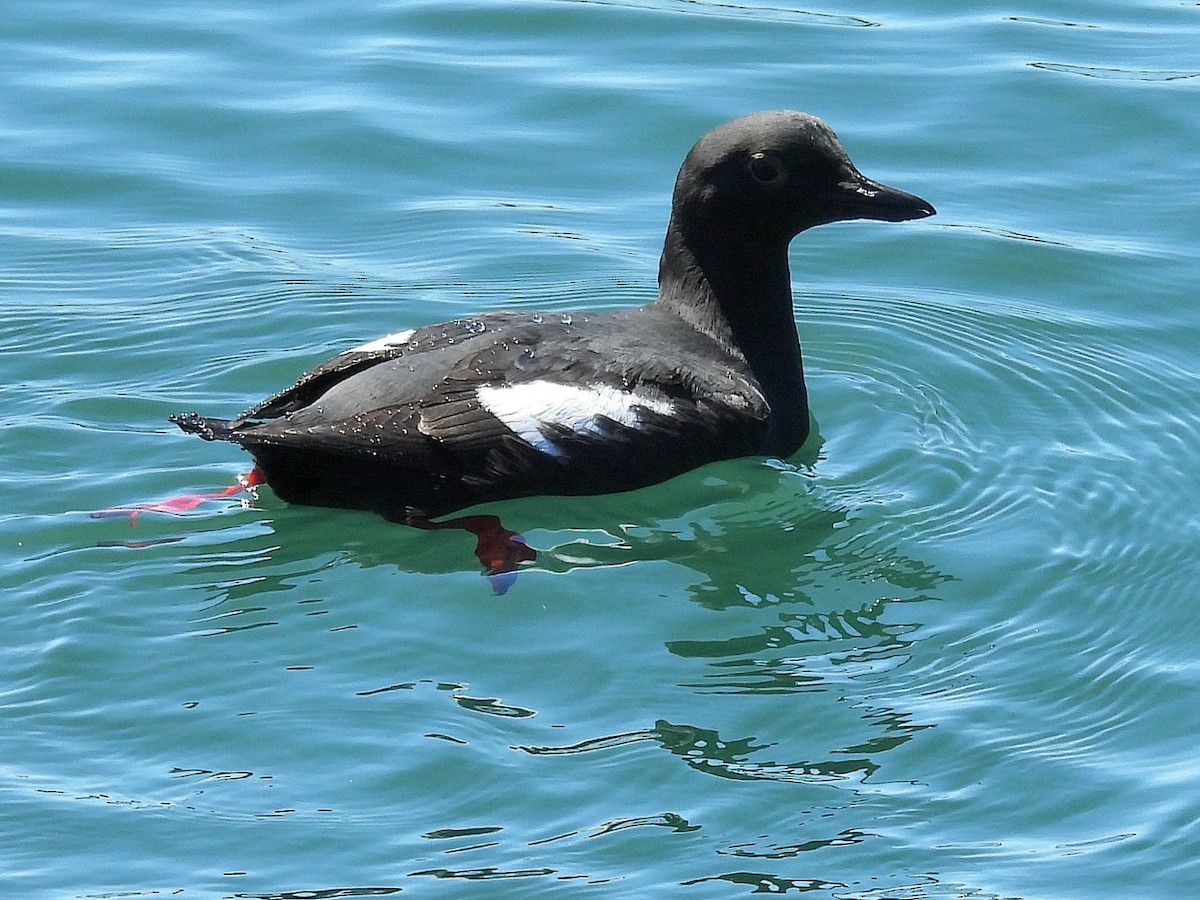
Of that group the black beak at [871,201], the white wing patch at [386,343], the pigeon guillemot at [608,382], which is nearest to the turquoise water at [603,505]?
the pigeon guillemot at [608,382]

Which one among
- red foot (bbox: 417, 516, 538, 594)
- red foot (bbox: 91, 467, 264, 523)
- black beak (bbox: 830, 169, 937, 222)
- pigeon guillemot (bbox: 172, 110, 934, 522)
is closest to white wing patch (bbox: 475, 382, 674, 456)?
pigeon guillemot (bbox: 172, 110, 934, 522)

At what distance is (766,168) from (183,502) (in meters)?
2.41

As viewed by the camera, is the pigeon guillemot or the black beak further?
the black beak

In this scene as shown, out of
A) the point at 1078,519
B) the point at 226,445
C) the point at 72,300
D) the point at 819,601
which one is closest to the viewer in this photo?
the point at 819,601

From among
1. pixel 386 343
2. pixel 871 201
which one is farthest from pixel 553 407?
pixel 871 201

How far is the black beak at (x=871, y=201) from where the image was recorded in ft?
23.7

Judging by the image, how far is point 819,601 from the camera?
20.9 ft

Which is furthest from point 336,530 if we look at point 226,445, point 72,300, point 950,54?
point 950,54

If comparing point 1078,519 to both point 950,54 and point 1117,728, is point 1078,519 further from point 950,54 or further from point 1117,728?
point 950,54

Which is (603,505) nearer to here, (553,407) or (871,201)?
(553,407)

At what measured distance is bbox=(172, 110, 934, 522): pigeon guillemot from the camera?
6.43m

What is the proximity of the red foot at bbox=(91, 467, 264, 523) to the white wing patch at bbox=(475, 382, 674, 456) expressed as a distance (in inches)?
39.1

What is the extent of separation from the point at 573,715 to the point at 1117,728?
161cm

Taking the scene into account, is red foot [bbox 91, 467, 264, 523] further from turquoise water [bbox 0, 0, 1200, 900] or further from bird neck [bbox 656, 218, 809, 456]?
bird neck [bbox 656, 218, 809, 456]
